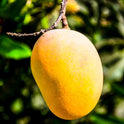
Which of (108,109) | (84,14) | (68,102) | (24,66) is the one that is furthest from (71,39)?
(108,109)

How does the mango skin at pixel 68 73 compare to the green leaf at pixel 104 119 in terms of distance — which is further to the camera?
the green leaf at pixel 104 119

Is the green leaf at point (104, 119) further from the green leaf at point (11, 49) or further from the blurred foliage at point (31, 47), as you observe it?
the green leaf at point (11, 49)

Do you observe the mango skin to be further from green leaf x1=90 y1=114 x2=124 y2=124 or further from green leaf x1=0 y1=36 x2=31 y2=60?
green leaf x1=90 y1=114 x2=124 y2=124

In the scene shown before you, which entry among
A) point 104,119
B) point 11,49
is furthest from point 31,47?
point 104,119

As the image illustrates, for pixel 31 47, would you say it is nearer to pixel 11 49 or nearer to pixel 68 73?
pixel 11 49

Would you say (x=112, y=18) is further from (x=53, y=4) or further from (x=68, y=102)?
(x=68, y=102)

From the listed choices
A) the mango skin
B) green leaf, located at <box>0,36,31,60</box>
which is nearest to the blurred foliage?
green leaf, located at <box>0,36,31,60</box>

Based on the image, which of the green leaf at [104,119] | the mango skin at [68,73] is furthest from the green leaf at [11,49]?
the green leaf at [104,119]
